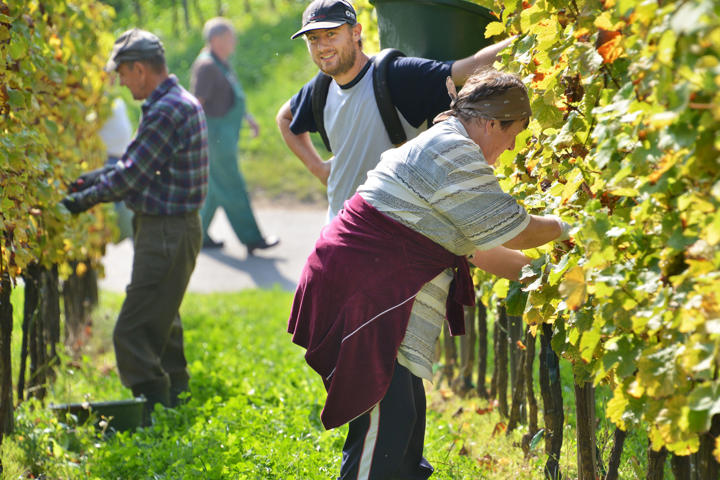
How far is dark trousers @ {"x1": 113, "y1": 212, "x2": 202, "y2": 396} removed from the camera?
464 cm

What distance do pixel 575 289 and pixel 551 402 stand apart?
116 centimetres

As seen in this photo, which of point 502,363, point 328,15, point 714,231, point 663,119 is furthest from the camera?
point 502,363

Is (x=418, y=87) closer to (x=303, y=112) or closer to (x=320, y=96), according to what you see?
(x=320, y=96)

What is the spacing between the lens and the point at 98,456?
4.00 m

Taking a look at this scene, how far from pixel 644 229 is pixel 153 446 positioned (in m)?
2.59

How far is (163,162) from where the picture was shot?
15.1ft

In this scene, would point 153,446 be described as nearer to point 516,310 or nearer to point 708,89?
point 516,310

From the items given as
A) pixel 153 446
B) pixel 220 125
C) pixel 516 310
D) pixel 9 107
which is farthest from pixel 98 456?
pixel 220 125

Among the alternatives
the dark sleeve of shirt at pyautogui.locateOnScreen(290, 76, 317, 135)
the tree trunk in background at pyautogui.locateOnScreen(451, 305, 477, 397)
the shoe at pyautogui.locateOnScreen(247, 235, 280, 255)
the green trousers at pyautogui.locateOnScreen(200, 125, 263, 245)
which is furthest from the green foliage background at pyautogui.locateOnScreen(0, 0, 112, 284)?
the shoe at pyautogui.locateOnScreen(247, 235, 280, 255)

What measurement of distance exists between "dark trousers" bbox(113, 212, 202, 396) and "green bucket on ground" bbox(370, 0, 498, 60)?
1651 mm

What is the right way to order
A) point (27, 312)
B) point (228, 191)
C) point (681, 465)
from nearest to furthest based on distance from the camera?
1. point (681, 465)
2. point (27, 312)
3. point (228, 191)

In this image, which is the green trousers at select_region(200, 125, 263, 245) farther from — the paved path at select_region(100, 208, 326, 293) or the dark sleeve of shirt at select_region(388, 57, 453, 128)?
the dark sleeve of shirt at select_region(388, 57, 453, 128)

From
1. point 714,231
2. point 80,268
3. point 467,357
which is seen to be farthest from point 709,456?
point 80,268

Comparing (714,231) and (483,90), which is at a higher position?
(483,90)
